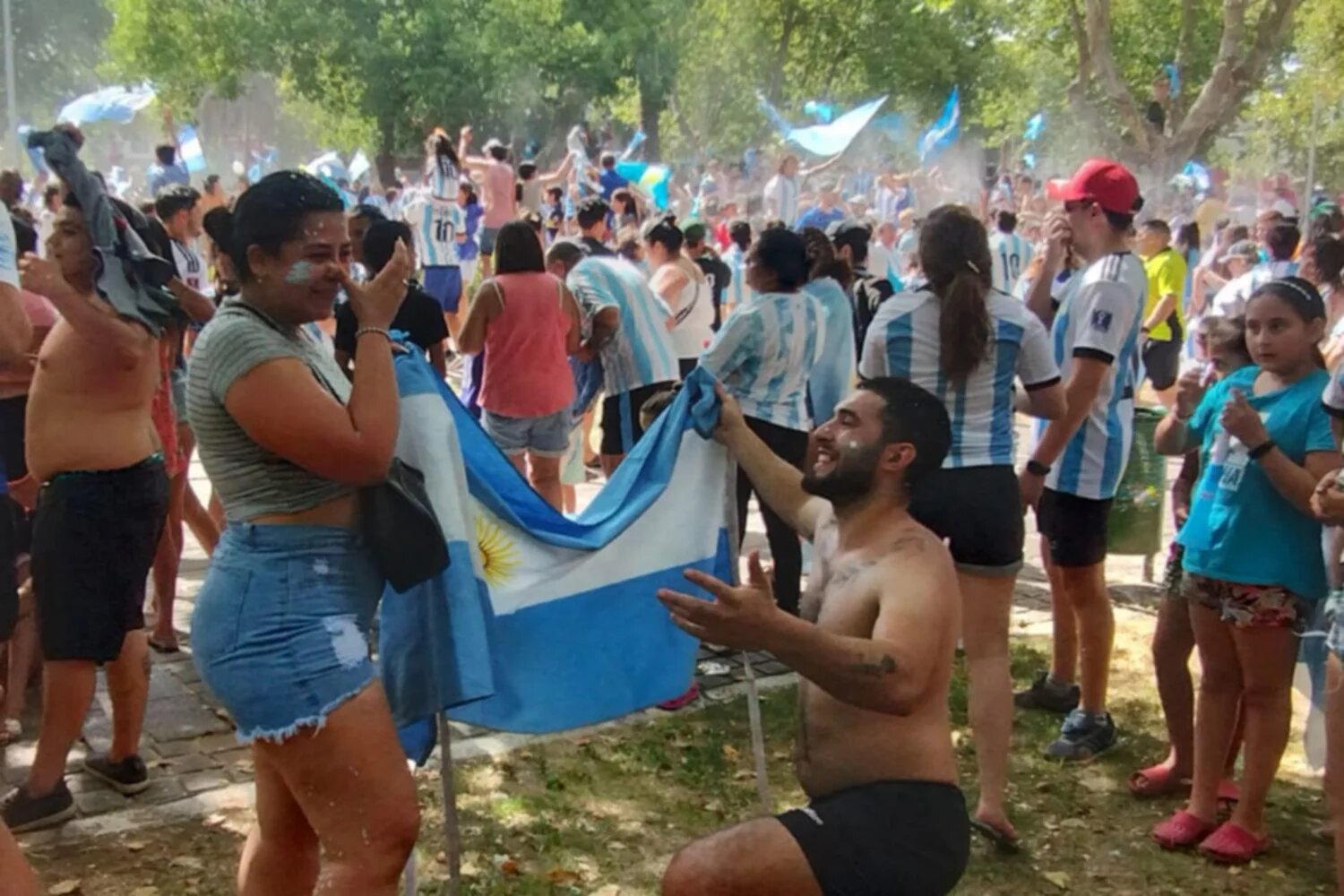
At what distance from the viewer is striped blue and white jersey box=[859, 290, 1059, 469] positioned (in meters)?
4.21

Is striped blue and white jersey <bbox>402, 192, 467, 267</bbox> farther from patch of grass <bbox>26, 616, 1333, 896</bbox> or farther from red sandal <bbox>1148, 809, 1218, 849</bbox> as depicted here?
red sandal <bbox>1148, 809, 1218, 849</bbox>

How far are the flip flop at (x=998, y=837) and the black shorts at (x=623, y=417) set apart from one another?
3065mm

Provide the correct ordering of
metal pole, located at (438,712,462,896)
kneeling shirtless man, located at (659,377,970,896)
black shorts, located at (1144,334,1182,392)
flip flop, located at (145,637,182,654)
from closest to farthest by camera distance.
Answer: kneeling shirtless man, located at (659,377,970,896)
metal pole, located at (438,712,462,896)
flip flop, located at (145,637,182,654)
black shorts, located at (1144,334,1182,392)

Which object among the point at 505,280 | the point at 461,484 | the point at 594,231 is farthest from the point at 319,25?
the point at 461,484

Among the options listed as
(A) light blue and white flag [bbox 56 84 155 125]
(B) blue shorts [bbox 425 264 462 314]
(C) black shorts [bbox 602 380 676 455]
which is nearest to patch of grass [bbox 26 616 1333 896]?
(C) black shorts [bbox 602 380 676 455]

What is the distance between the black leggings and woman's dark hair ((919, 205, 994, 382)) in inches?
65.0

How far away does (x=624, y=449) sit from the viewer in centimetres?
675

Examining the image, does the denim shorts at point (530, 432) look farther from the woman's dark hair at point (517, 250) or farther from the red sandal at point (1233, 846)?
the red sandal at point (1233, 846)

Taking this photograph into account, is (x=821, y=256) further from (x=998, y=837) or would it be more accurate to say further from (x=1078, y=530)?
(x=998, y=837)

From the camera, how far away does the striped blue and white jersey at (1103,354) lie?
4.58m

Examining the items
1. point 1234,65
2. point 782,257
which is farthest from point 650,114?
point 782,257

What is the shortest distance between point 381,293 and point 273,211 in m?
0.27

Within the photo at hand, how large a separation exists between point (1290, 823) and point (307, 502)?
3713 millimetres

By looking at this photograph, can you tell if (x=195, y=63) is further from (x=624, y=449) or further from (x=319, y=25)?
(x=624, y=449)
